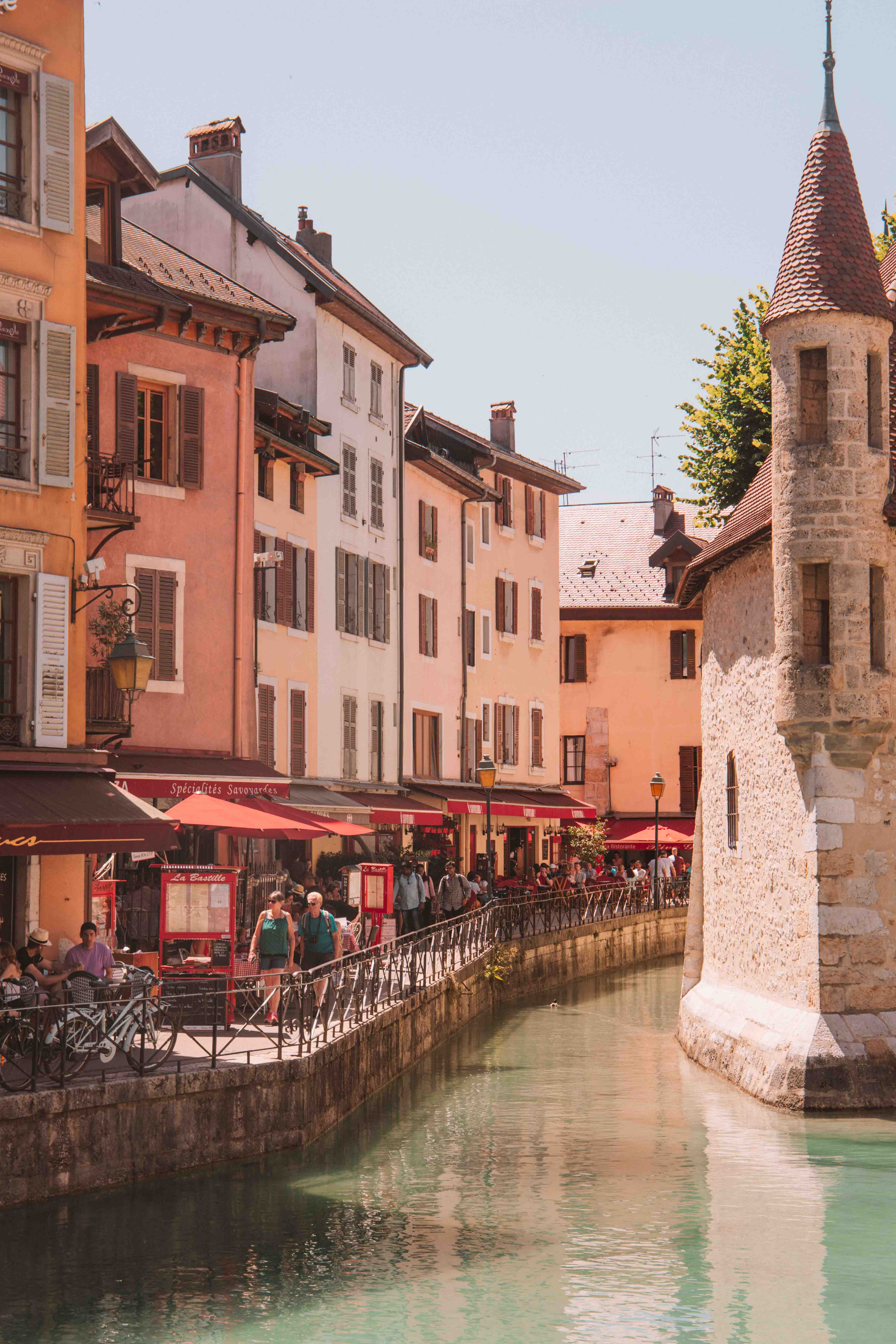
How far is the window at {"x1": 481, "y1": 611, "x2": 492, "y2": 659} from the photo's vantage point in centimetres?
4616

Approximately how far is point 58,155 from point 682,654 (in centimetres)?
3825

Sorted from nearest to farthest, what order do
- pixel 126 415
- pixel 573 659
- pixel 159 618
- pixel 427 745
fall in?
pixel 126 415 < pixel 159 618 < pixel 427 745 < pixel 573 659

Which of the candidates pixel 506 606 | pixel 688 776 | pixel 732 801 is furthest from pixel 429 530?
pixel 732 801

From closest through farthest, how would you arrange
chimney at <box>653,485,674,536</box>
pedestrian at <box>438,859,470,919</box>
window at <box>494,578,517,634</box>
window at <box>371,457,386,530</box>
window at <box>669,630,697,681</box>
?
pedestrian at <box>438,859,470,919</box>
window at <box>371,457,386,530</box>
window at <box>494,578,517,634</box>
window at <box>669,630,697,681</box>
chimney at <box>653,485,674,536</box>

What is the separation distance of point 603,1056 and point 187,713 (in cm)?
791

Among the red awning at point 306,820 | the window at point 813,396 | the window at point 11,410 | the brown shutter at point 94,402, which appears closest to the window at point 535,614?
the red awning at point 306,820

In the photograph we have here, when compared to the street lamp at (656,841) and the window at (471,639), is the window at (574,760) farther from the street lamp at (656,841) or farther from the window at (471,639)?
the window at (471,639)

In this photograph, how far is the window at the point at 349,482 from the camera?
35812 mm

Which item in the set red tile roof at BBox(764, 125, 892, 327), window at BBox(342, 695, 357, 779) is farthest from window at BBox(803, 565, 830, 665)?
window at BBox(342, 695, 357, 779)

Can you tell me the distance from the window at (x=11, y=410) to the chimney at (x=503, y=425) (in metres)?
32.0

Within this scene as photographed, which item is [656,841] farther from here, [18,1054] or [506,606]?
[18,1054]

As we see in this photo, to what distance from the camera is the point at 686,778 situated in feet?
183

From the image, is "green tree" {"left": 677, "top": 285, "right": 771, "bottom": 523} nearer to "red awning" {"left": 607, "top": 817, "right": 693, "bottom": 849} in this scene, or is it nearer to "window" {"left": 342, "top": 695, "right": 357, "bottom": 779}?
"window" {"left": 342, "top": 695, "right": 357, "bottom": 779}

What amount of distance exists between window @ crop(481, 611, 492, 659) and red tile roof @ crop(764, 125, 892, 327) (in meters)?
25.1
